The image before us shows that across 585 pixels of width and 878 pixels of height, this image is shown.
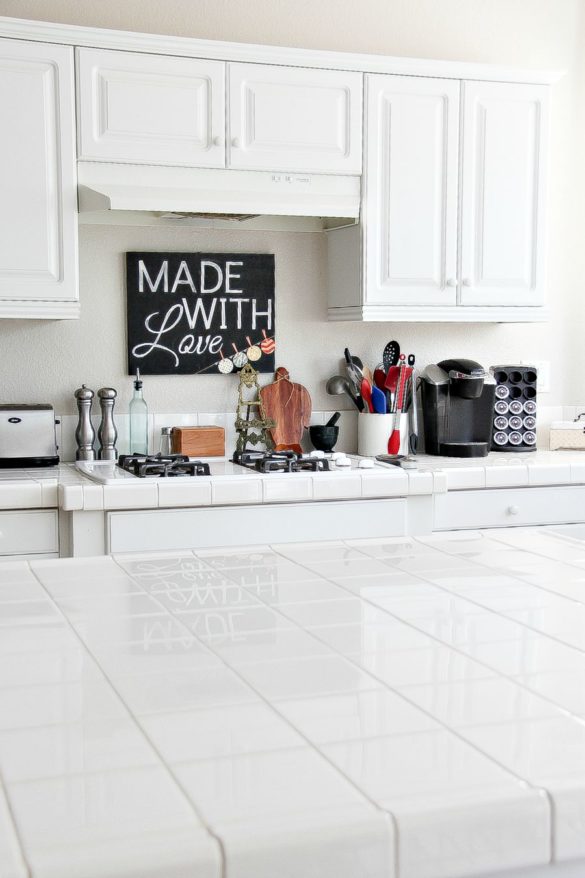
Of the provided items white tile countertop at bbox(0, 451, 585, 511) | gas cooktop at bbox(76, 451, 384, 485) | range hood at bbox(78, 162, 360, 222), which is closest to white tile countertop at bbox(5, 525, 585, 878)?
white tile countertop at bbox(0, 451, 585, 511)

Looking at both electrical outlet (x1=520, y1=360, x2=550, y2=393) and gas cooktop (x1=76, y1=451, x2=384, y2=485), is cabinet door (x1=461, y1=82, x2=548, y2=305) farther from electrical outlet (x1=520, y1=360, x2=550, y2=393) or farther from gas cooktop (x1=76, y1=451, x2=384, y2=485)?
gas cooktop (x1=76, y1=451, x2=384, y2=485)

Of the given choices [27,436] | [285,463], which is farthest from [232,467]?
[27,436]

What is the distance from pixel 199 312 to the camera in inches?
149

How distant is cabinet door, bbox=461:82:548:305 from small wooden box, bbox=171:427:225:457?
1.00 m

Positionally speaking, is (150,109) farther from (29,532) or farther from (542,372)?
(542,372)

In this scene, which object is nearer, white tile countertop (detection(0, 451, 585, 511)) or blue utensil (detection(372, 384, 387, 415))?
white tile countertop (detection(0, 451, 585, 511))

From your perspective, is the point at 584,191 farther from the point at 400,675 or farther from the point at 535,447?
the point at 400,675

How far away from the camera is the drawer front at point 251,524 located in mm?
3023

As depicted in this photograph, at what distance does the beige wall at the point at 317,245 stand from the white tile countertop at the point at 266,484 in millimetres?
398

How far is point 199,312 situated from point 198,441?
481 mm

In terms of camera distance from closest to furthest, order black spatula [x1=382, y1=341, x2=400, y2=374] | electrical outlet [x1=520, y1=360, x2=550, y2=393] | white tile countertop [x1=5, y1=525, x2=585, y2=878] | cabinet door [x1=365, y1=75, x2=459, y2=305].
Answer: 1. white tile countertop [x1=5, y1=525, x2=585, y2=878]
2. cabinet door [x1=365, y1=75, x2=459, y2=305]
3. black spatula [x1=382, y1=341, x2=400, y2=374]
4. electrical outlet [x1=520, y1=360, x2=550, y2=393]

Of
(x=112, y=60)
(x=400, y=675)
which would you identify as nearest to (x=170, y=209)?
(x=112, y=60)

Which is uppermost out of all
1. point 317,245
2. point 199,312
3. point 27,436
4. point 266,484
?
point 317,245

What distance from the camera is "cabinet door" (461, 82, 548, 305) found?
368 centimetres
